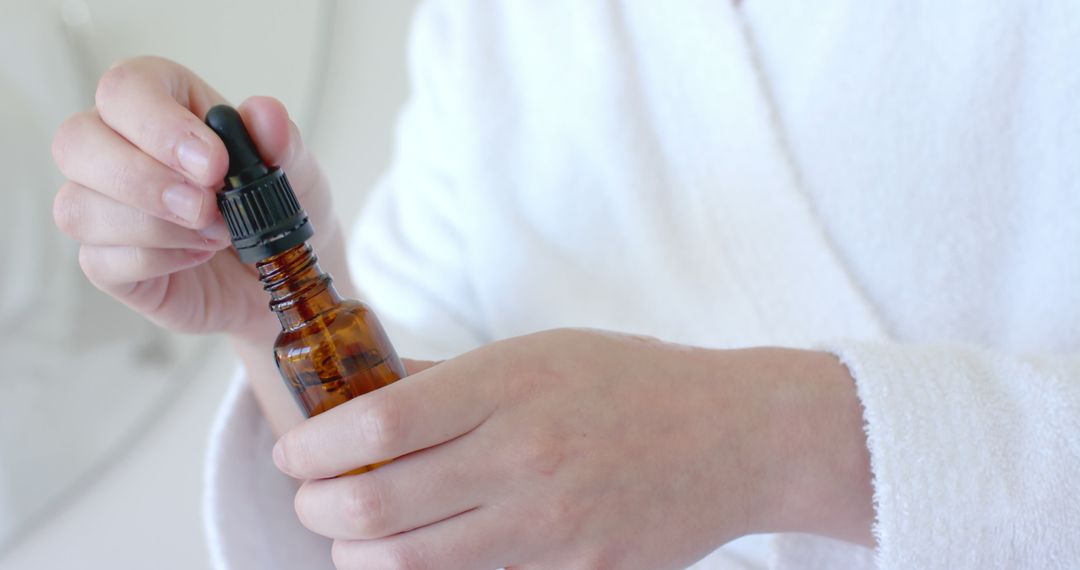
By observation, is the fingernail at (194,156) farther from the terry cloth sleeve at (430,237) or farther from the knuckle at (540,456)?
the terry cloth sleeve at (430,237)

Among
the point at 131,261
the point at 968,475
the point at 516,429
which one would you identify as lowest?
the point at 968,475

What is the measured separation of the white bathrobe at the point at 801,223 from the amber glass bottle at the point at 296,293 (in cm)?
19

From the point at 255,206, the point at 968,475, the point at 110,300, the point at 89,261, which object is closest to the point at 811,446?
the point at 968,475

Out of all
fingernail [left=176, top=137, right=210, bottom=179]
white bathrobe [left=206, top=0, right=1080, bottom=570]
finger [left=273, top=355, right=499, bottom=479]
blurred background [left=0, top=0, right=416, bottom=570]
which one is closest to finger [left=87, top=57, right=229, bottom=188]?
fingernail [left=176, top=137, right=210, bottom=179]

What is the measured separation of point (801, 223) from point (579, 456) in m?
0.29

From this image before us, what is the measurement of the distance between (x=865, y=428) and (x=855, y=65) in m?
0.27

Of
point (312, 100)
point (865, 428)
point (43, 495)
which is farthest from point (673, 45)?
point (43, 495)

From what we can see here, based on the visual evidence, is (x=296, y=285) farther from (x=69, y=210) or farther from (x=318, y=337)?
(x=69, y=210)

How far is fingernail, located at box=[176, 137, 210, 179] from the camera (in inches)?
14.0

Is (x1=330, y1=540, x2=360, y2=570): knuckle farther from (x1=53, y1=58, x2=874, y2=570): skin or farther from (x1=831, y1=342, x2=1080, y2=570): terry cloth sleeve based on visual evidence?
(x1=831, y1=342, x2=1080, y2=570): terry cloth sleeve

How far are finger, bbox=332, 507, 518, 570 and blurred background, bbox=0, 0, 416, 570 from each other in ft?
1.86

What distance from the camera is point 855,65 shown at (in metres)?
0.59

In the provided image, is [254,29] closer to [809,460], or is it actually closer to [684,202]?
[684,202]

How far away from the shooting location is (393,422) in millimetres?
351
